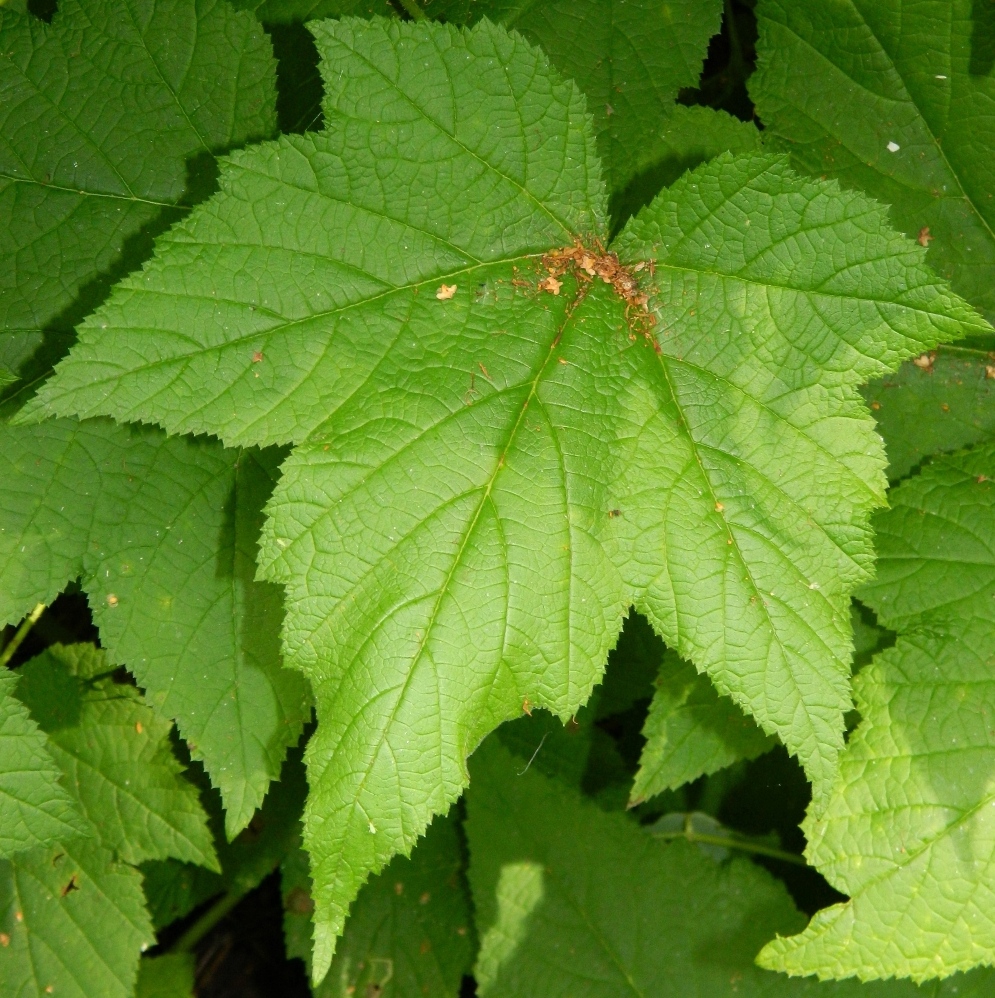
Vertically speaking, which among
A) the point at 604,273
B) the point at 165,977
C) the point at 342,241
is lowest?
the point at 165,977

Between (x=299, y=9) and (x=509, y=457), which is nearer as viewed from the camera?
(x=509, y=457)

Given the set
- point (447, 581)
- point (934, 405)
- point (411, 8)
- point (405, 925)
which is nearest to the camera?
point (447, 581)

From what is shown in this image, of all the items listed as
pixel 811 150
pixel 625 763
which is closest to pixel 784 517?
pixel 811 150

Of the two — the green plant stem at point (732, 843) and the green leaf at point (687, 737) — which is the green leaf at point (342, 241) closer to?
the green leaf at point (687, 737)

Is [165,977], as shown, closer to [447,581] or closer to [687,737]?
[687,737]

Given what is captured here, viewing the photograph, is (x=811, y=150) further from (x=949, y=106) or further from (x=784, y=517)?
(x=784, y=517)

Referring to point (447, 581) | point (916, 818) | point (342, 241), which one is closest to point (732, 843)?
point (916, 818)
